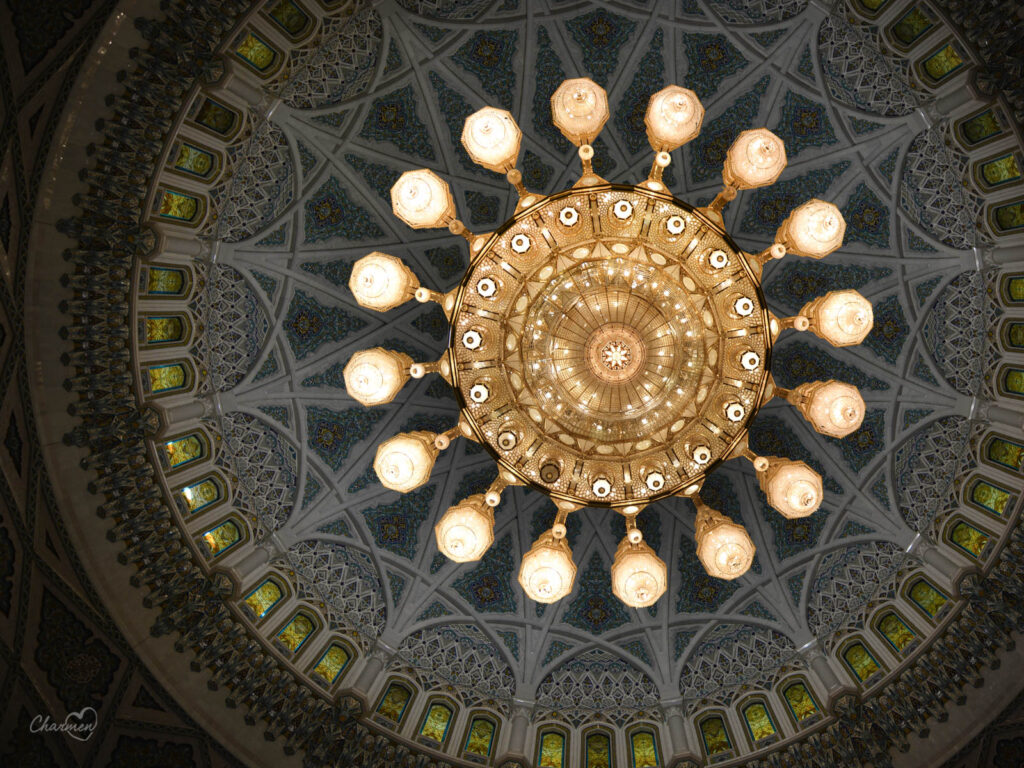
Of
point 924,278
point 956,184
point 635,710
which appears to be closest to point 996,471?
point 924,278

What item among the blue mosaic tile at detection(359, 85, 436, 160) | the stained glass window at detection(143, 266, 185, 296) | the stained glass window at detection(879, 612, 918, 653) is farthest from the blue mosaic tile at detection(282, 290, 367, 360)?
the stained glass window at detection(879, 612, 918, 653)

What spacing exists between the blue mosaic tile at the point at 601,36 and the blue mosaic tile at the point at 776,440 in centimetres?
783

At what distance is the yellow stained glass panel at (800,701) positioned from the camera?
40.9ft

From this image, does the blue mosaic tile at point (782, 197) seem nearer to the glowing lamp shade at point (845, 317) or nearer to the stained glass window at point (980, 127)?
the stained glass window at point (980, 127)

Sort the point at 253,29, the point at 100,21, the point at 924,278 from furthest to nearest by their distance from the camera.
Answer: the point at 924,278 < the point at 253,29 < the point at 100,21

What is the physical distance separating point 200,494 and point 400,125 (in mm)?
7927

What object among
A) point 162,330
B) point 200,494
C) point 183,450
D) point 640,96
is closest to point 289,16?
point 162,330

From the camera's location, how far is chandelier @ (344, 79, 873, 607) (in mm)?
9000

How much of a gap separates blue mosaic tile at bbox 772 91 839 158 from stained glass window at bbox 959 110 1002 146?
2116 millimetres

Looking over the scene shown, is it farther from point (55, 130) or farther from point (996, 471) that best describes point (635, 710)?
point (55, 130)

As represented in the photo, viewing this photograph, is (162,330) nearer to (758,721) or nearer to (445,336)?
(445,336)

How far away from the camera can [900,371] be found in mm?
12859

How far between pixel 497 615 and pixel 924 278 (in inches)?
425

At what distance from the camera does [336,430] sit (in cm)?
1388
